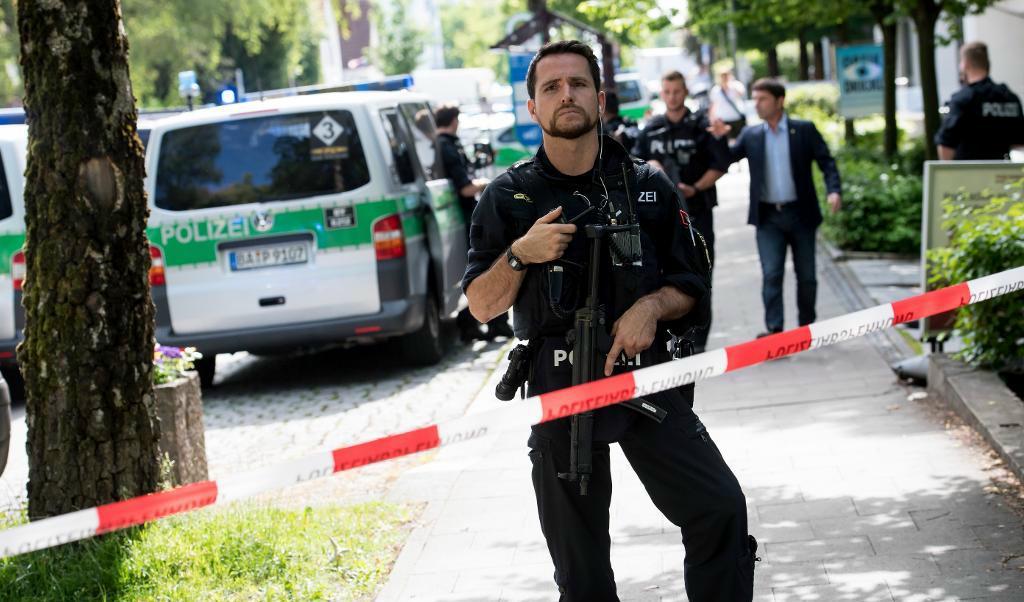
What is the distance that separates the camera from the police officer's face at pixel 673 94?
977cm

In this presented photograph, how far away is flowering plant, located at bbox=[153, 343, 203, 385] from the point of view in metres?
6.86

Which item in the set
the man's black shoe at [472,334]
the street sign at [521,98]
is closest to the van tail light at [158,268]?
the man's black shoe at [472,334]

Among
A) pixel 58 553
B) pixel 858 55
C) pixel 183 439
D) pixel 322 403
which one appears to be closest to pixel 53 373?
pixel 58 553

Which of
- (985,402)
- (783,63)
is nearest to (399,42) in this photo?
(783,63)

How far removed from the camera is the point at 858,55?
60.7ft

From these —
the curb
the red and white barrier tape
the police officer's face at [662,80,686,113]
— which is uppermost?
the police officer's face at [662,80,686,113]

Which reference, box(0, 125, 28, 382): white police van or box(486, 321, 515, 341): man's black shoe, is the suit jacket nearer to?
box(486, 321, 515, 341): man's black shoe

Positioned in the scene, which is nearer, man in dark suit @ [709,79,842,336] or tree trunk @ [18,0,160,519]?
tree trunk @ [18,0,160,519]

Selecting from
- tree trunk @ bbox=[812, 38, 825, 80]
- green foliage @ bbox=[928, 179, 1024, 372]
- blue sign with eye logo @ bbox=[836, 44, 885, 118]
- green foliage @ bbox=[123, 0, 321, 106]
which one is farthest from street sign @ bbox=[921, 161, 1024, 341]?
tree trunk @ bbox=[812, 38, 825, 80]

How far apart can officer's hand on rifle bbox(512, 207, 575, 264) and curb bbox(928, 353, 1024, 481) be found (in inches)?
114

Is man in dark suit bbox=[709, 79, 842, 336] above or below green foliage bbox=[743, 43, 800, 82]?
below

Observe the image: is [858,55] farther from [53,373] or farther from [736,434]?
[53,373]

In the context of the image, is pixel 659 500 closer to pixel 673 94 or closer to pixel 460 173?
pixel 673 94

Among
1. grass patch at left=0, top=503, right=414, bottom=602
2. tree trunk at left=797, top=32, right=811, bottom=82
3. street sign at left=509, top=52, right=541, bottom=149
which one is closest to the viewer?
grass patch at left=0, top=503, right=414, bottom=602
